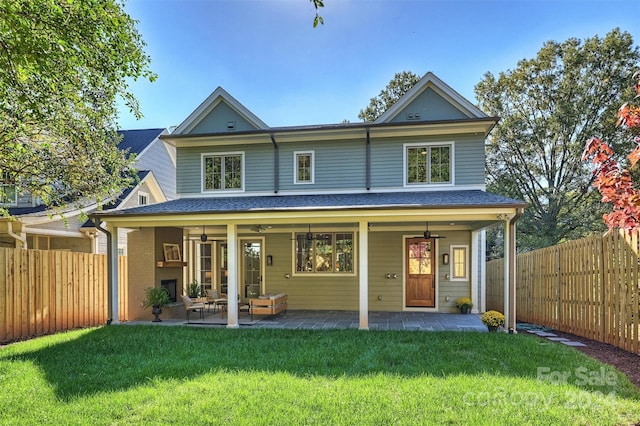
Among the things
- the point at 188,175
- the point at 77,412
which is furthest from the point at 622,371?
the point at 188,175

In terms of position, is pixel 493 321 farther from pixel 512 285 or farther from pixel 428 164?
pixel 428 164

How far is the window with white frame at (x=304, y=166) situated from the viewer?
1154 centimetres

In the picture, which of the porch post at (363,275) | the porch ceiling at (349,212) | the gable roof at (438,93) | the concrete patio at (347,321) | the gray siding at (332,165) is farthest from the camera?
the gray siding at (332,165)

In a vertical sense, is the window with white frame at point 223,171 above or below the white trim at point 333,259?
above

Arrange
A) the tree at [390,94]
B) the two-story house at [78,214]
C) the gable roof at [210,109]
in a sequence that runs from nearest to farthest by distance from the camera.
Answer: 1. the two-story house at [78,214]
2. the gable roof at [210,109]
3. the tree at [390,94]

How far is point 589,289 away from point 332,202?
588 cm

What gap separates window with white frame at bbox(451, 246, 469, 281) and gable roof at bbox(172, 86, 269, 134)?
24.6ft

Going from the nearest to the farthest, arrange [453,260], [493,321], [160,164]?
[493,321], [453,260], [160,164]

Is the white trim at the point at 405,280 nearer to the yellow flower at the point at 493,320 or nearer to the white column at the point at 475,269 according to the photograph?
the white column at the point at 475,269

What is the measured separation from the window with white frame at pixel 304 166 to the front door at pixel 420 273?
3.77m

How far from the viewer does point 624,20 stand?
1571 cm

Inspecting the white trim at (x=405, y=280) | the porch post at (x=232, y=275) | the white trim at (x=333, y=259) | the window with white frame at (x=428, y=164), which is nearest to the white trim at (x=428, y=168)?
the window with white frame at (x=428, y=164)

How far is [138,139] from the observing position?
1877 centimetres

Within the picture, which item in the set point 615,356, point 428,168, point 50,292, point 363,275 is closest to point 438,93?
point 428,168
